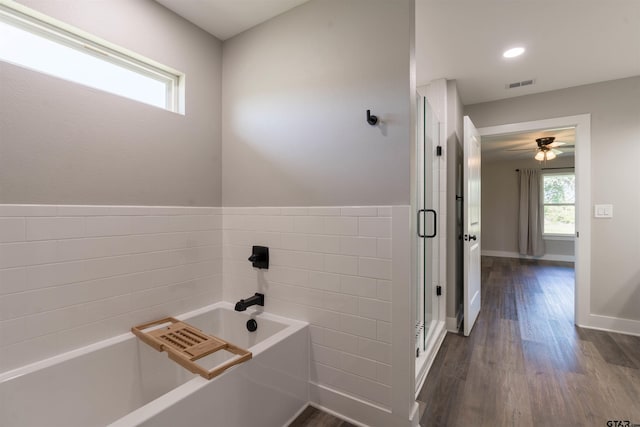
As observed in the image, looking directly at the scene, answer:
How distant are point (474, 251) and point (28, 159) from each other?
349 cm

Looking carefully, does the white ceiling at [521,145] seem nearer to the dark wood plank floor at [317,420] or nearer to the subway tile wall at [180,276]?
the subway tile wall at [180,276]

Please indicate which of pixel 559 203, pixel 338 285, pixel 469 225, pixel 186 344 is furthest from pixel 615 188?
pixel 559 203

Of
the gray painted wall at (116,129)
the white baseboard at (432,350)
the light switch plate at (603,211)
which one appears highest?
the gray painted wall at (116,129)

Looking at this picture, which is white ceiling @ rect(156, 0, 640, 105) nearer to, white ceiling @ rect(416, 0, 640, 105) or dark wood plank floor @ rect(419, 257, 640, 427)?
white ceiling @ rect(416, 0, 640, 105)

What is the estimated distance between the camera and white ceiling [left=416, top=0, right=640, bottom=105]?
5.91ft

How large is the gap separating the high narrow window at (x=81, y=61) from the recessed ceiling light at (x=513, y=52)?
8.63 feet

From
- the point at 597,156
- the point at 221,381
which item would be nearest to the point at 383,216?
the point at 221,381

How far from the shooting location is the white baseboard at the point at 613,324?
8.73 feet

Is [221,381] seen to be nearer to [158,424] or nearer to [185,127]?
[158,424]

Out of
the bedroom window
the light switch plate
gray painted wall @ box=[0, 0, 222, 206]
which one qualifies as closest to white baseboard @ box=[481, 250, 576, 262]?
the bedroom window

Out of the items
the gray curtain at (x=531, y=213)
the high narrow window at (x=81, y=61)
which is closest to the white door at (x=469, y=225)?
the high narrow window at (x=81, y=61)

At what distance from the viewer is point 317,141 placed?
1707 millimetres

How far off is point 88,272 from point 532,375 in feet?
9.70

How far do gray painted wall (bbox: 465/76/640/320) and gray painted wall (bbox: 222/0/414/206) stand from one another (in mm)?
2715
